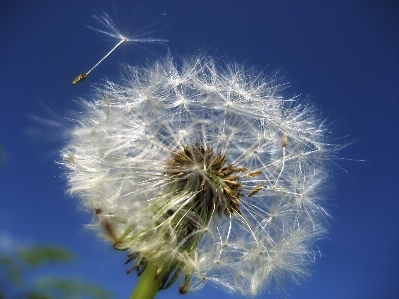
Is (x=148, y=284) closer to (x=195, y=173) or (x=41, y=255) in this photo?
(x=195, y=173)

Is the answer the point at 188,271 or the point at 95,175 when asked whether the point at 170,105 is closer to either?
the point at 95,175

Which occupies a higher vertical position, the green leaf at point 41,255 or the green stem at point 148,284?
the green leaf at point 41,255

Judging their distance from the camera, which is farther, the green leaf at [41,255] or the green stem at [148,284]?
the green leaf at [41,255]

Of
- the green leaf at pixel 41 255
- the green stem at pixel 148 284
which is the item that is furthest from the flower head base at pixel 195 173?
the green leaf at pixel 41 255

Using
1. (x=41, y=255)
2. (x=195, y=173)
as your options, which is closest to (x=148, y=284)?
(x=195, y=173)

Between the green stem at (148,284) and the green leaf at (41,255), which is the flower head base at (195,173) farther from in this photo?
the green leaf at (41,255)

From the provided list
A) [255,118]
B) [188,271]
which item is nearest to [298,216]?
[255,118]

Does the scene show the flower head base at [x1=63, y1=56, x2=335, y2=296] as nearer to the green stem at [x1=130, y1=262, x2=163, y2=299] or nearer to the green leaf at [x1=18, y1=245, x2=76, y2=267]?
the green stem at [x1=130, y1=262, x2=163, y2=299]

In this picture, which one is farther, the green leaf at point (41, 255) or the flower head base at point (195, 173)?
the green leaf at point (41, 255)
